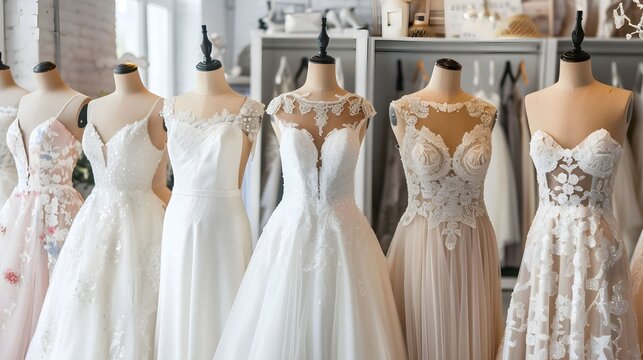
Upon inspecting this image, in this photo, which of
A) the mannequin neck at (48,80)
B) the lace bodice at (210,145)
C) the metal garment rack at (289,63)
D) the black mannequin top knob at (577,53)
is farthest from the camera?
the metal garment rack at (289,63)

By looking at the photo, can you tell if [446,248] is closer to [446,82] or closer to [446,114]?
[446,114]

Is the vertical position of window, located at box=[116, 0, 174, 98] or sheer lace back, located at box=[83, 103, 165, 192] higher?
window, located at box=[116, 0, 174, 98]

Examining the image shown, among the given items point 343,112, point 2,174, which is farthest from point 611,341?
Answer: point 2,174

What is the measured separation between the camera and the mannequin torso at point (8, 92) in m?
3.09

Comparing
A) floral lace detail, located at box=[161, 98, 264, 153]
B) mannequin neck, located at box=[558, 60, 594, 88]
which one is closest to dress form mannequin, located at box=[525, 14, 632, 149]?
mannequin neck, located at box=[558, 60, 594, 88]

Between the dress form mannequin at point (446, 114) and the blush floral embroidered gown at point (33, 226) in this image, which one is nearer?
the dress form mannequin at point (446, 114)

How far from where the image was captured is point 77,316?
2572mm

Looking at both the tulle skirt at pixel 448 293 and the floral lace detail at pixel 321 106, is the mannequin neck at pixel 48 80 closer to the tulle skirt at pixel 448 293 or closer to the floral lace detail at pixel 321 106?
the floral lace detail at pixel 321 106

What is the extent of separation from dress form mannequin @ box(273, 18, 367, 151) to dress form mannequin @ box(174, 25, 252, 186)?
0.71ft

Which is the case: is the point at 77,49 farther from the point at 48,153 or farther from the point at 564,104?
the point at 564,104

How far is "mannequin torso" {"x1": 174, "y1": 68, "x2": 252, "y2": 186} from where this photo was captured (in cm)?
258

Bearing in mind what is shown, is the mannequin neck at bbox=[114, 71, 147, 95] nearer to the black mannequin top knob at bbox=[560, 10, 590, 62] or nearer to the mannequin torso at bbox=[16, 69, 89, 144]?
the mannequin torso at bbox=[16, 69, 89, 144]

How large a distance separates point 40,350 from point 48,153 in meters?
0.82

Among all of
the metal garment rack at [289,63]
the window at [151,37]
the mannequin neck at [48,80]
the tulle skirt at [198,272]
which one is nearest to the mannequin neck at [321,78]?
the tulle skirt at [198,272]
